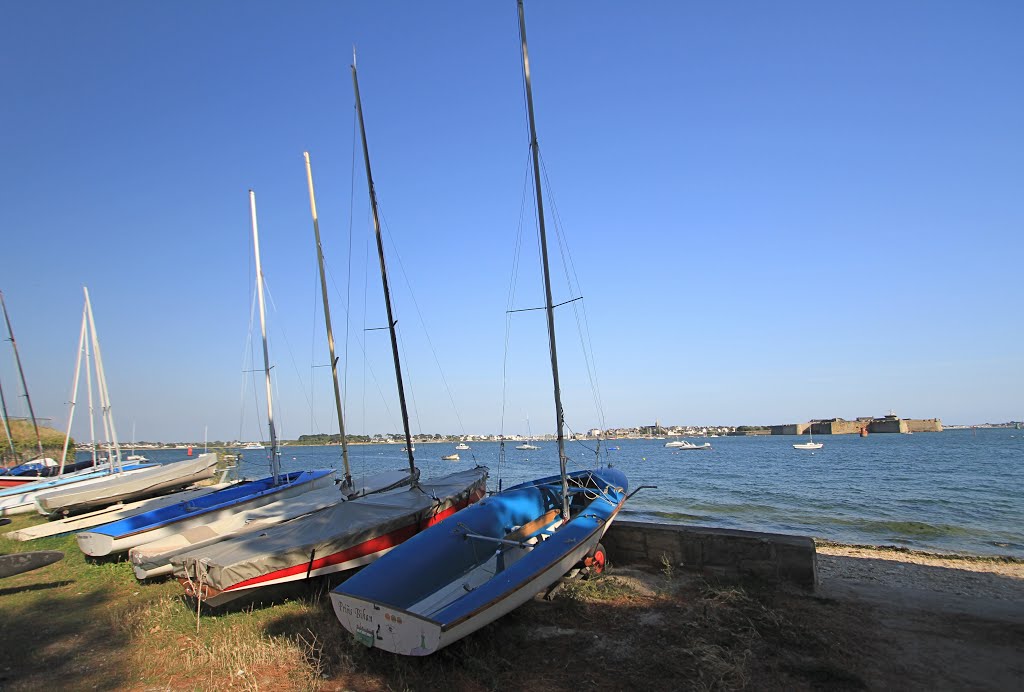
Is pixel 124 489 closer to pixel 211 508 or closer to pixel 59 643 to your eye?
pixel 211 508

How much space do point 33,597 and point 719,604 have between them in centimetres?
1021

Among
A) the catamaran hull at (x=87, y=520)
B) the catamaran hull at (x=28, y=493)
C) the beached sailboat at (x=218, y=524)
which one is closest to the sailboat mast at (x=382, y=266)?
the beached sailboat at (x=218, y=524)

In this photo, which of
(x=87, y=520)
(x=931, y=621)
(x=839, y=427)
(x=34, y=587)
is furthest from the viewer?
(x=839, y=427)

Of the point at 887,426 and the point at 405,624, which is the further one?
the point at 887,426

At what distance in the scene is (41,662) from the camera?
19.4 ft

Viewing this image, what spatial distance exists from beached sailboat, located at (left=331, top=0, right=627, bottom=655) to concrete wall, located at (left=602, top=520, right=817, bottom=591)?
756 millimetres

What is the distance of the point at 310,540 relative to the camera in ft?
26.7

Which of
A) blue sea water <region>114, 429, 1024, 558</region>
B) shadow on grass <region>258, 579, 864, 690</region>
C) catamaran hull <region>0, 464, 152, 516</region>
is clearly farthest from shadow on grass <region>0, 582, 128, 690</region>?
catamaran hull <region>0, 464, 152, 516</region>

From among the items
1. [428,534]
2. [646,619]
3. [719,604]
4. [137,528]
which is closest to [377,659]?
[428,534]

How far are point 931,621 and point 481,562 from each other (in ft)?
19.3

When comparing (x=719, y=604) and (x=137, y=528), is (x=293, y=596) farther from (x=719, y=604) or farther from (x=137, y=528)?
(x=719, y=604)

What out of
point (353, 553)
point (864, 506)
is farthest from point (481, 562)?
point (864, 506)

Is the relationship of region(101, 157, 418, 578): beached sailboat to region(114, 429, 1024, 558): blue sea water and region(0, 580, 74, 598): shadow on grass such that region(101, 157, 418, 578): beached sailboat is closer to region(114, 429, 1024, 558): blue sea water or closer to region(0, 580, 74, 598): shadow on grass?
region(0, 580, 74, 598): shadow on grass

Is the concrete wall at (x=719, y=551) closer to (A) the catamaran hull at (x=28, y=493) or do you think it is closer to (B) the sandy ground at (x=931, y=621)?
(B) the sandy ground at (x=931, y=621)
